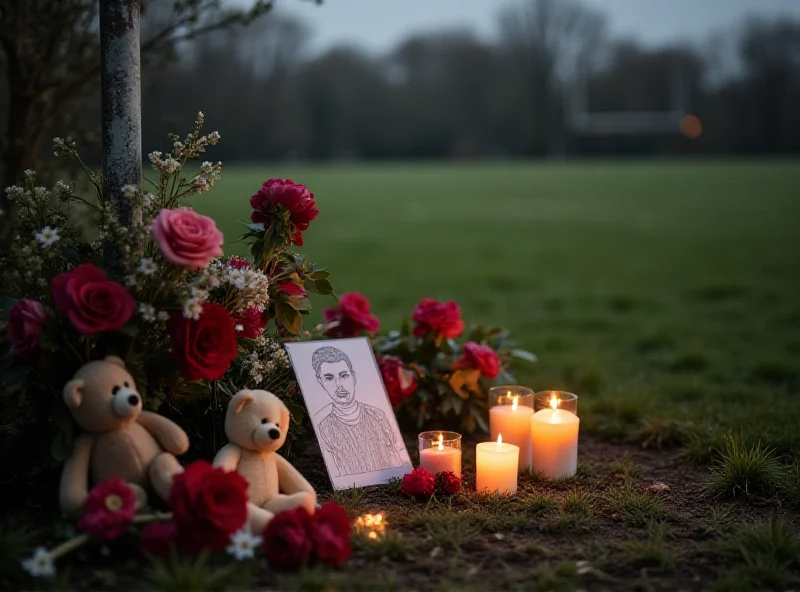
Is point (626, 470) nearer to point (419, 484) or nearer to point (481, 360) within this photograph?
point (481, 360)

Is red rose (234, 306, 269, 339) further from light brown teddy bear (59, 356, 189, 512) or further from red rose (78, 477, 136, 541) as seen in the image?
red rose (78, 477, 136, 541)

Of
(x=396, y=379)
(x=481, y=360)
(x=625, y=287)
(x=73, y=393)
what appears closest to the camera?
(x=73, y=393)

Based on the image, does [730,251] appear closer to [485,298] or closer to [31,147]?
[485,298]

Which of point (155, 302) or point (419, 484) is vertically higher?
point (155, 302)

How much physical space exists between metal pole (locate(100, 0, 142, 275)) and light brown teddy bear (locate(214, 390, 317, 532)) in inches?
38.2

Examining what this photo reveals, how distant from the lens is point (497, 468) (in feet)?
11.5

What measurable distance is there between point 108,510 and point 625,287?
9.07 meters

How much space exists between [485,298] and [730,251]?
603 cm

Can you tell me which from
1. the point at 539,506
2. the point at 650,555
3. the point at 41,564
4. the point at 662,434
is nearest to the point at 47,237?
the point at 41,564

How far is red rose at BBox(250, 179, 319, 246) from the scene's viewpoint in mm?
3613

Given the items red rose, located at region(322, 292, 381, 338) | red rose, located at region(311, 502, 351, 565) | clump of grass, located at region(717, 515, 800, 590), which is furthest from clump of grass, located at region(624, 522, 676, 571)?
red rose, located at region(322, 292, 381, 338)

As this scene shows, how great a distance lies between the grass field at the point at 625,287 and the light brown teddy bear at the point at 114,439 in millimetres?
2690

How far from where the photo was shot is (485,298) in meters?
9.88

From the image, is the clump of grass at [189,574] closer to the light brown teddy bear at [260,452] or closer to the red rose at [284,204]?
the light brown teddy bear at [260,452]
